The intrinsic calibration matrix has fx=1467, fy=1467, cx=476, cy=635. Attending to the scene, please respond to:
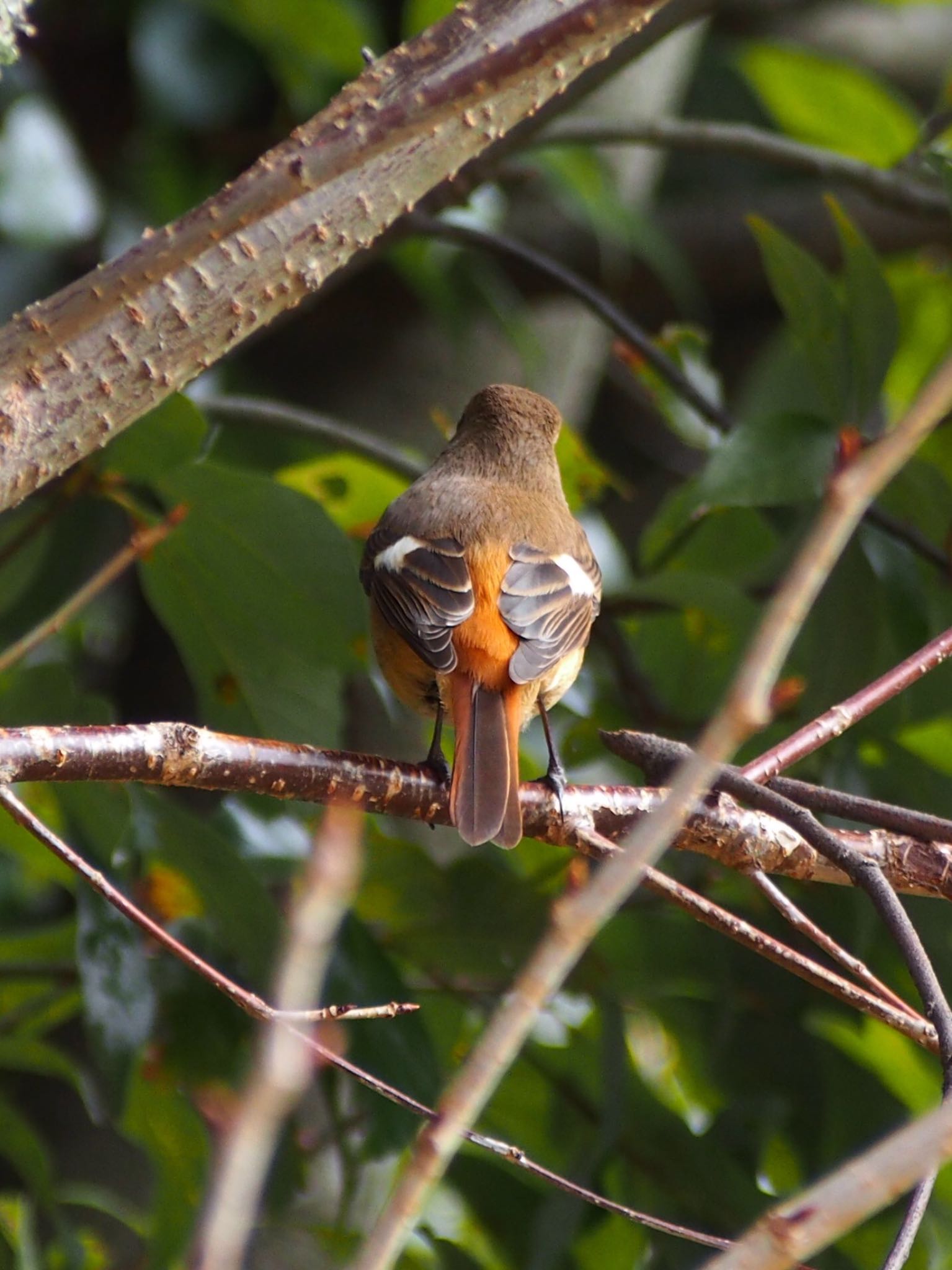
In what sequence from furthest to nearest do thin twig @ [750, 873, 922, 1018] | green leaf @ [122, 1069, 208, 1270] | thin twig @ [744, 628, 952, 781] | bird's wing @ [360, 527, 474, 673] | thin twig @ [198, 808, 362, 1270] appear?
green leaf @ [122, 1069, 208, 1270], bird's wing @ [360, 527, 474, 673], thin twig @ [744, 628, 952, 781], thin twig @ [750, 873, 922, 1018], thin twig @ [198, 808, 362, 1270]

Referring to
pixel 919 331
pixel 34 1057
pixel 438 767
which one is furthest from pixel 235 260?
pixel 919 331

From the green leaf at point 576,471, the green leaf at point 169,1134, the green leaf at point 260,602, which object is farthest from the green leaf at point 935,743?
the green leaf at point 169,1134

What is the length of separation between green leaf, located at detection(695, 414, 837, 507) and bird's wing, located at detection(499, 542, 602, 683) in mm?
275

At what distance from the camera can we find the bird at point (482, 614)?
2184 millimetres

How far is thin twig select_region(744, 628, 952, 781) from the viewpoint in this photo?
1714mm

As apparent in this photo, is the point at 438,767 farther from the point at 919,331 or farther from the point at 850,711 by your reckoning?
the point at 919,331

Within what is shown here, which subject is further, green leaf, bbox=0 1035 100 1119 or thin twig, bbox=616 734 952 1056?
green leaf, bbox=0 1035 100 1119

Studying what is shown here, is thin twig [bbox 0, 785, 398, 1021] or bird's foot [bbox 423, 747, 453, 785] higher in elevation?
bird's foot [bbox 423, 747, 453, 785]

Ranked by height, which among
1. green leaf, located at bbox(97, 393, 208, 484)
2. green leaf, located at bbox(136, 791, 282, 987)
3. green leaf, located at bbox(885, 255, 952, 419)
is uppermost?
Answer: green leaf, located at bbox(885, 255, 952, 419)

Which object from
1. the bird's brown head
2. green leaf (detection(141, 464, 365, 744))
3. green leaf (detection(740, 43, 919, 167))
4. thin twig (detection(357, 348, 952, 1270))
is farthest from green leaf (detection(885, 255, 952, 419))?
thin twig (detection(357, 348, 952, 1270))

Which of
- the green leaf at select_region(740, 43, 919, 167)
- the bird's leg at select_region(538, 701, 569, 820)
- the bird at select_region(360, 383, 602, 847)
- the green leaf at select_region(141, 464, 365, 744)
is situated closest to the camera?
the bird's leg at select_region(538, 701, 569, 820)

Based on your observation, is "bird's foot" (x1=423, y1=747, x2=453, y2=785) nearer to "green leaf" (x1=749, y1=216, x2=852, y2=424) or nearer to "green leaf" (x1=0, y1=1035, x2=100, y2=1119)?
"green leaf" (x1=0, y1=1035, x2=100, y2=1119)

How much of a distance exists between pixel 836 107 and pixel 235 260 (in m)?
3.27

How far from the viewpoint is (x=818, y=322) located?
2.71 metres
